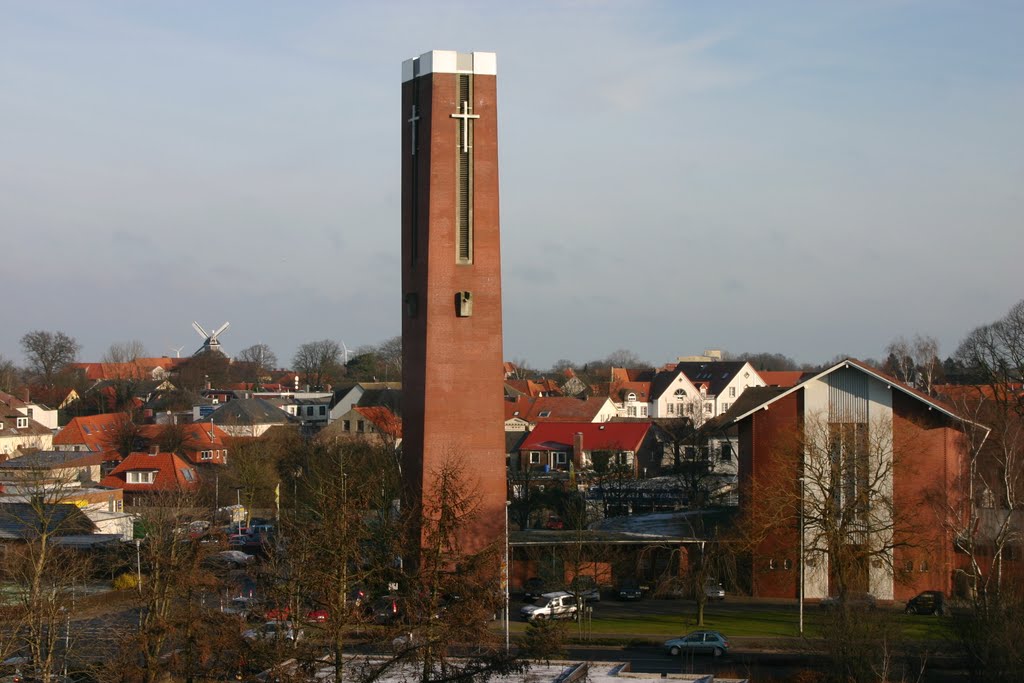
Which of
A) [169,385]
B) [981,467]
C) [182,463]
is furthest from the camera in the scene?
[169,385]

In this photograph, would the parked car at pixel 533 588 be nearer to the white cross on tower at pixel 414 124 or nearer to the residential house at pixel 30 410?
the white cross on tower at pixel 414 124

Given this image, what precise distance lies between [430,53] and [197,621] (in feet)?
67.8

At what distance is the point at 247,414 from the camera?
3474 inches

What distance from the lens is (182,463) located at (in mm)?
63469

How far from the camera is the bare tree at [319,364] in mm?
151625

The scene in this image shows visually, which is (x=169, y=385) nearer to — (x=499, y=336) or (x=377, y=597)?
(x=499, y=336)

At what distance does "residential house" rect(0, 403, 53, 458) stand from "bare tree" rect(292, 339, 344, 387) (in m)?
70.5

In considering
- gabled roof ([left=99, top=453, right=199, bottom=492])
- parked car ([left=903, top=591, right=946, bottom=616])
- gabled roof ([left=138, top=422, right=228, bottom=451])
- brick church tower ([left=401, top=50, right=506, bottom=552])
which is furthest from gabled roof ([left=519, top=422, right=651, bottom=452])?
parked car ([left=903, top=591, right=946, bottom=616])

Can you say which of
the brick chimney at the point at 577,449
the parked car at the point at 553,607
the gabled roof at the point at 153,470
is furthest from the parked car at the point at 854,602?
the gabled roof at the point at 153,470

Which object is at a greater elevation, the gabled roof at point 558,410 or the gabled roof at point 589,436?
the gabled roof at point 558,410

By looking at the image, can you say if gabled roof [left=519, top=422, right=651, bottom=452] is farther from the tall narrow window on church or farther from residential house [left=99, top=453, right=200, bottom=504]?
the tall narrow window on church

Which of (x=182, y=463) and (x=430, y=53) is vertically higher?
(x=430, y=53)

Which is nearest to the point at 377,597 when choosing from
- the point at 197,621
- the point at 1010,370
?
the point at 197,621

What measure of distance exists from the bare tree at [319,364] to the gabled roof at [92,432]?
68104mm
